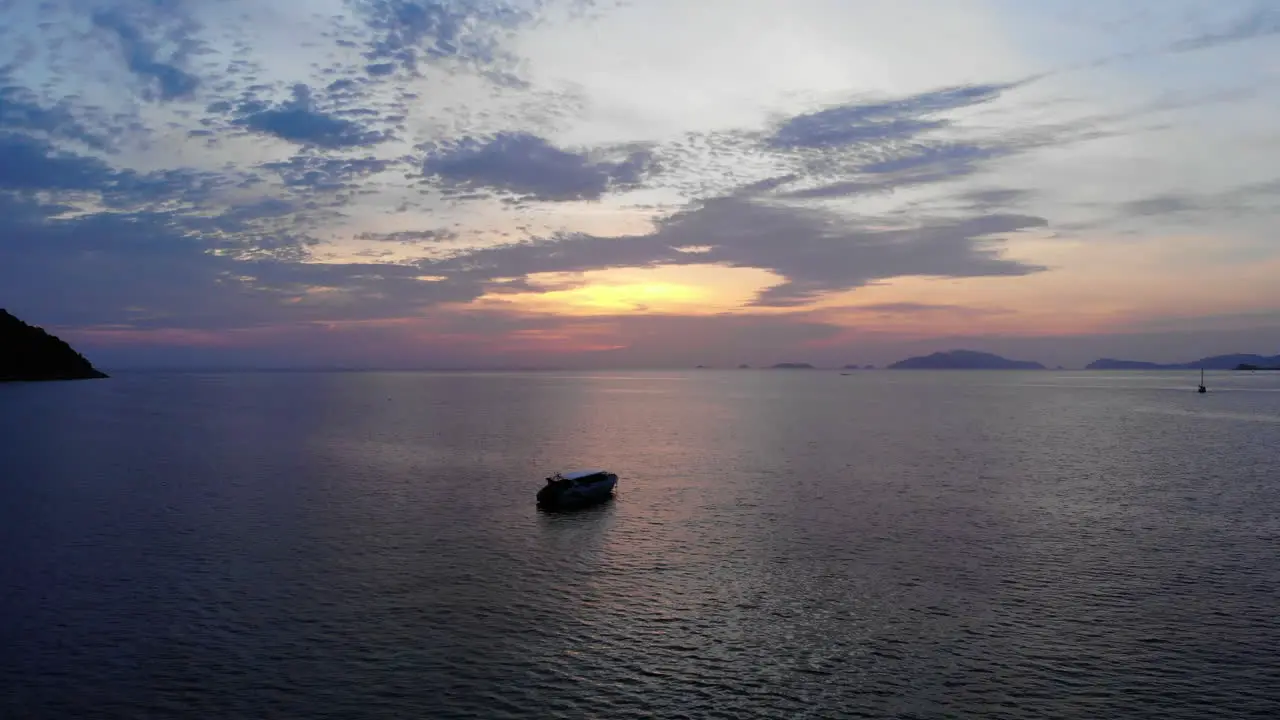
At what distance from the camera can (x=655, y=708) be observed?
29.3 metres

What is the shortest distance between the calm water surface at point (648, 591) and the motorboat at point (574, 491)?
186cm

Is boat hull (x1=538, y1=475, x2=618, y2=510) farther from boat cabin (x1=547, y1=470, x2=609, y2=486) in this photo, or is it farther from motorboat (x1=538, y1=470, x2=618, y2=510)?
boat cabin (x1=547, y1=470, x2=609, y2=486)

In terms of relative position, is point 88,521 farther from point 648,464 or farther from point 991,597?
point 991,597

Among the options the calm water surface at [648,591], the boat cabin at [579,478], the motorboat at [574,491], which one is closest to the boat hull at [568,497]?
the motorboat at [574,491]

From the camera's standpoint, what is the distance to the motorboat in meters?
67.6

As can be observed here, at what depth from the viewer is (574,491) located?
6825cm

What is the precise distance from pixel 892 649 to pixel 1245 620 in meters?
18.4

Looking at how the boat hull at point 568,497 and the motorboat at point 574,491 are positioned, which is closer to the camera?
the boat hull at point 568,497

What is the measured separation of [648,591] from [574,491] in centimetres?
2551

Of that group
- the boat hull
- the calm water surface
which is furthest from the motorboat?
the calm water surface

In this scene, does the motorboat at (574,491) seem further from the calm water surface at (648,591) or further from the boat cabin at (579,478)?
the calm water surface at (648,591)

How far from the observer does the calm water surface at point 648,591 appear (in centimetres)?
3048

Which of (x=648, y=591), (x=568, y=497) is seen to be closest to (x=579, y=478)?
(x=568, y=497)

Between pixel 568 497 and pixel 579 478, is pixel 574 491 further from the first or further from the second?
Result: pixel 579 478
